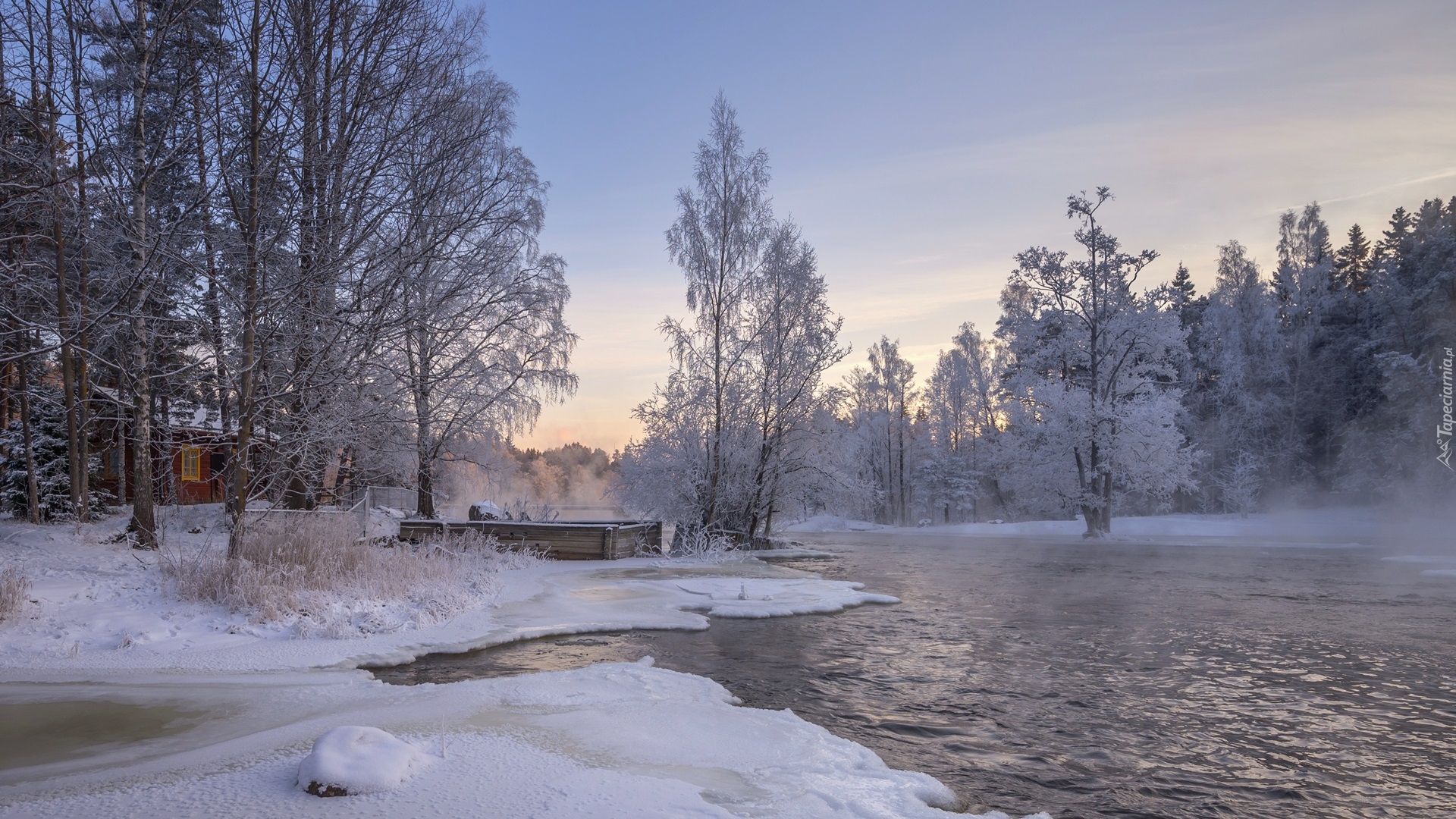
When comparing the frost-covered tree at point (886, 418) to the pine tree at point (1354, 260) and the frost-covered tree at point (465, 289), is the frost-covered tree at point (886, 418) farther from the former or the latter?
the frost-covered tree at point (465, 289)

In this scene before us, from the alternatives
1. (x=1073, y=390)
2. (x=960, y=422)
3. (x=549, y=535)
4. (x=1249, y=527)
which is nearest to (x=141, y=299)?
(x=549, y=535)

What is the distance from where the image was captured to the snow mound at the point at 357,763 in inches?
140

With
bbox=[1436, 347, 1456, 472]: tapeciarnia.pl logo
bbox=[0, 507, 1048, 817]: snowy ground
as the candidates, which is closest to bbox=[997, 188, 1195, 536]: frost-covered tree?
bbox=[1436, 347, 1456, 472]: tapeciarnia.pl logo

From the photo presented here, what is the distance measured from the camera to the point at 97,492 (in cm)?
1902

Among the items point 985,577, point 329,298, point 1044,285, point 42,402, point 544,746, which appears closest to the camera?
point 544,746

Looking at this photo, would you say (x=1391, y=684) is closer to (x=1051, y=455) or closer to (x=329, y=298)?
(x=329, y=298)

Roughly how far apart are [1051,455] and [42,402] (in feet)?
104

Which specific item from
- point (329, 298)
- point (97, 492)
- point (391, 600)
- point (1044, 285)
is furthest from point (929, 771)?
point (1044, 285)

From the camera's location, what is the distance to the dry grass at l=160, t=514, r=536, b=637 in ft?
25.5

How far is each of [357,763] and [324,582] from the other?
561cm

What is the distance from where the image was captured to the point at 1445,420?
27938 mm

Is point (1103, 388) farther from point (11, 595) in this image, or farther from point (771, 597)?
point (11, 595)

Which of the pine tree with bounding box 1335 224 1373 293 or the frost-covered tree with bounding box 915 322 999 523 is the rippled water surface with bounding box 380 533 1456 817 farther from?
the pine tree with bounding box 1335 224 1373 293

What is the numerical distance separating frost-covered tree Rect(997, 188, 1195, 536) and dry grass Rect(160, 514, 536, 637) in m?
24.7
